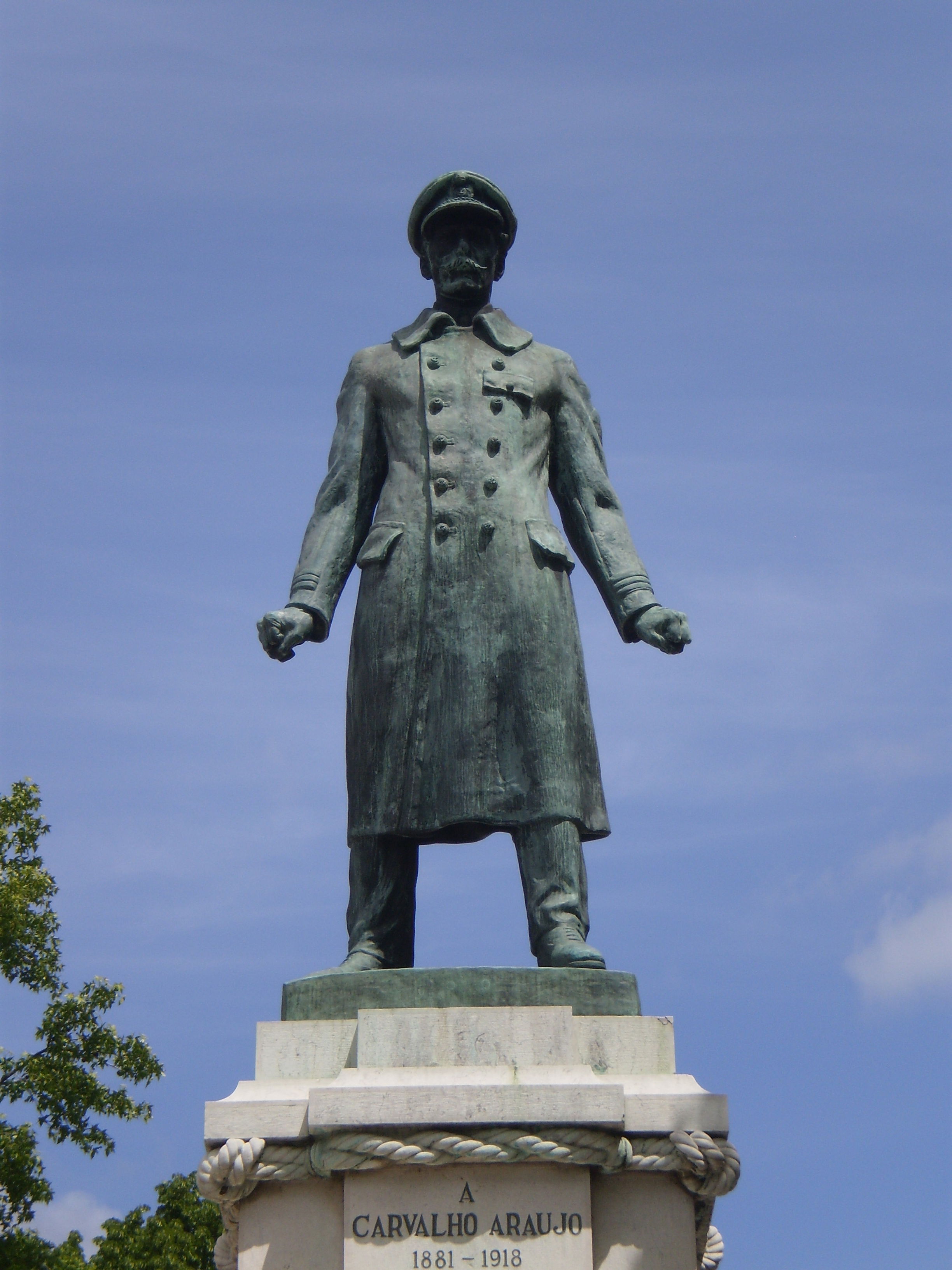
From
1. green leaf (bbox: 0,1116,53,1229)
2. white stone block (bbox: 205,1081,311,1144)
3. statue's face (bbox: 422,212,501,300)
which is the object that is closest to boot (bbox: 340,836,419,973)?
white stone block (bbox: 205,1081,311,1144)

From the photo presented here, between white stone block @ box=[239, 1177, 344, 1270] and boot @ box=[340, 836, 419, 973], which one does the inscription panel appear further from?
boot @ box=[340, 836, 419, 973]

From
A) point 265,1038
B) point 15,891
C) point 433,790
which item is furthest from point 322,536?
point 15,891

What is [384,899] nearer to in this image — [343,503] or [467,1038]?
[467,1038]

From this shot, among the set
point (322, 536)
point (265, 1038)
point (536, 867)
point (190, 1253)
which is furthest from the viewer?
point (190, 1253)

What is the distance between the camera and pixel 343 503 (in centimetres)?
877

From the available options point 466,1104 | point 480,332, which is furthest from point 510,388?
point 466,1104

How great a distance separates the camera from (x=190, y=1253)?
22.5 m

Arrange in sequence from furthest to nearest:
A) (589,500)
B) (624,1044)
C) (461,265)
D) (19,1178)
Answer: (19,1178)
(461,265)
(589,500)
(624,1044)

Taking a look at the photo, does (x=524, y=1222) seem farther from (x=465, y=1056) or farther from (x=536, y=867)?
(x=536, y=867)

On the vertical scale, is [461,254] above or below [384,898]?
above

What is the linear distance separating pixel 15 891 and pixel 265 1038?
13255mm

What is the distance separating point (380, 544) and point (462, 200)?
5.80ft

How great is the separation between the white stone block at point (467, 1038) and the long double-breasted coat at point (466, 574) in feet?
3.28

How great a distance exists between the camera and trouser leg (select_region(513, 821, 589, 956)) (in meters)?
7.97
